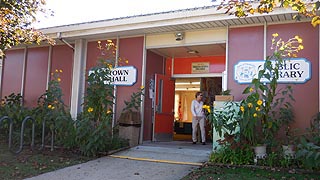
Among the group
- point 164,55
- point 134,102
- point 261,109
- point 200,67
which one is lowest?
point 261,109

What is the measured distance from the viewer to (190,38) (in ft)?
28.0

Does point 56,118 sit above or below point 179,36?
below

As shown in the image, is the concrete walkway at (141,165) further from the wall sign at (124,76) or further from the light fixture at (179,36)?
the light fixture at (179,36)

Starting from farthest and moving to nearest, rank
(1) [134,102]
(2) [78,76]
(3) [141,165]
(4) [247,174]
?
1. (2) [78,76]
2. (1) [134,102]
3. (3) [141,165]
4. (4) [247,174]

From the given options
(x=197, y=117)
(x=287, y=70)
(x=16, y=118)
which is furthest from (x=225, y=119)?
(x=16, y=118)

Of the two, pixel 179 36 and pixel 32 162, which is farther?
pixel 179 36

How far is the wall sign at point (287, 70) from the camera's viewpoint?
7.13 meters

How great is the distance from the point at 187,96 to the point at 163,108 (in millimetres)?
4788

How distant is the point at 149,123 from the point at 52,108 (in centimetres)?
269

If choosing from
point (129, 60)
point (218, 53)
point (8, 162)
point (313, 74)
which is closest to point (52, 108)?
point (8, 162)

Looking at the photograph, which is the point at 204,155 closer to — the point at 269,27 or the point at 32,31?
the point at 269,27

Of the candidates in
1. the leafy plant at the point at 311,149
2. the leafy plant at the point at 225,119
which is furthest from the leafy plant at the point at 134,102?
the leafy plant at the point at 311,149

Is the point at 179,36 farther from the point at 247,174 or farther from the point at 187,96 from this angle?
the point at 187,96

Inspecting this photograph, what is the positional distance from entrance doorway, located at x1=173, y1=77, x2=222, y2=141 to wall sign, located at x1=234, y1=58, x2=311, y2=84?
317cm
